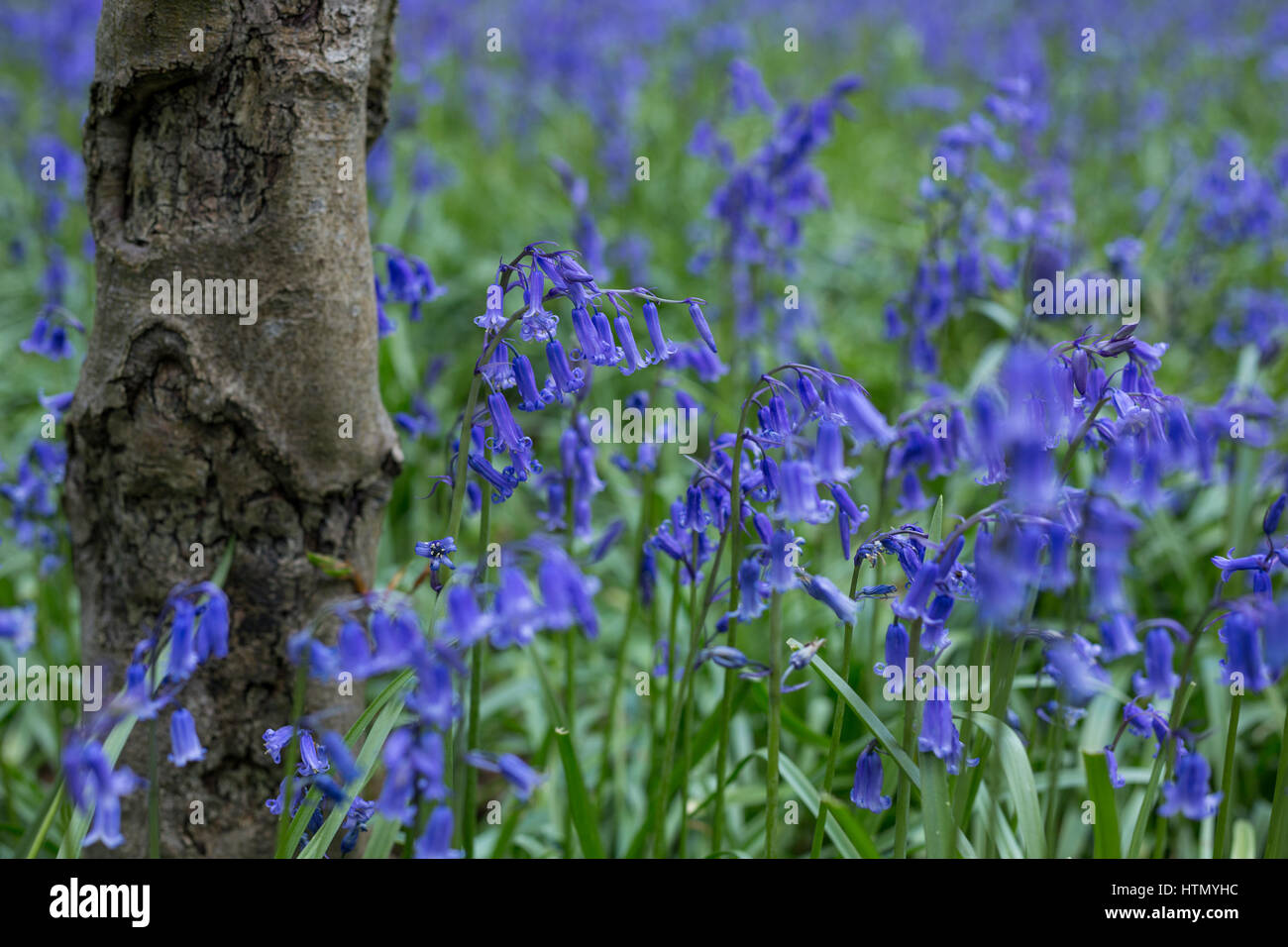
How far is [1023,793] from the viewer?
2371mm

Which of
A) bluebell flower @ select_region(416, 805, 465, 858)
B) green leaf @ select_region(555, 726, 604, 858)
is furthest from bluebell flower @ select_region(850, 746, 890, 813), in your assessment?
bluebell flower @ select_region(416, 805, 465, 858)

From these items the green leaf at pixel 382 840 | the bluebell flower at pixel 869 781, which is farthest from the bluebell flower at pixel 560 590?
the bluebell flower at pixel 869 781

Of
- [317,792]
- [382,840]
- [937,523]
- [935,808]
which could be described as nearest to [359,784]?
[317,792]

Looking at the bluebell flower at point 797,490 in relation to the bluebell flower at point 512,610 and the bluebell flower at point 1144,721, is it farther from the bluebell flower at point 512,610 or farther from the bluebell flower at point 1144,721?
the bluebell flower at point 1144,721

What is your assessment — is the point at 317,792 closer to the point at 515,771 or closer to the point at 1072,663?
the point at 515,771

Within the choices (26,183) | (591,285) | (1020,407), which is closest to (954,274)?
(591,285)

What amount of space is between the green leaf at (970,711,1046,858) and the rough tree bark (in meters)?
1.70

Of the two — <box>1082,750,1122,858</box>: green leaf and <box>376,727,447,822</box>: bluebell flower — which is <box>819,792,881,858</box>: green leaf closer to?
<box>1082,750,1122,858</box>: green leaf

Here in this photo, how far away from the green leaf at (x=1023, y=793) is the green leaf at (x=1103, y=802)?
0.14 metres

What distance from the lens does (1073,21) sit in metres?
12.0

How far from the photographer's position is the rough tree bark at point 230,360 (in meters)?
2.61

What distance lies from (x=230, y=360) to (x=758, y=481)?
1.36 metres

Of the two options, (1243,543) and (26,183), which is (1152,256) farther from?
(26,183)

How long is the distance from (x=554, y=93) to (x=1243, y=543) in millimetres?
7576
